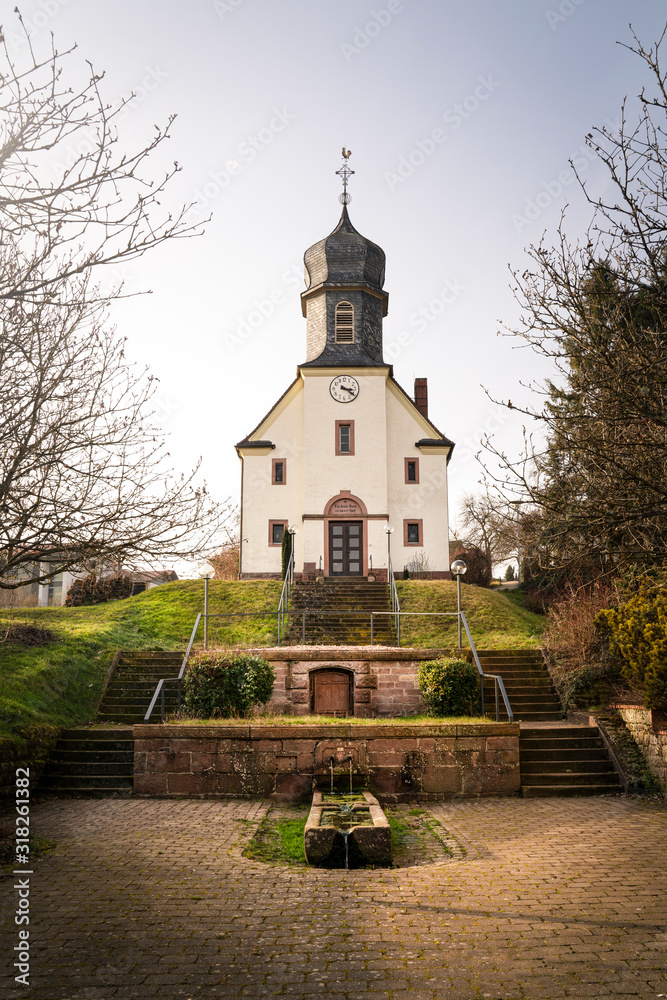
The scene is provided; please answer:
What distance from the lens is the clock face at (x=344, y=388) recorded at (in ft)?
99.8

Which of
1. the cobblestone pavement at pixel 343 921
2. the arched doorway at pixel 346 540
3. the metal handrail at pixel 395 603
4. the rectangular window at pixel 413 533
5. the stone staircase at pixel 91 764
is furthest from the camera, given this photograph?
the rectangular window at pixel 413 533

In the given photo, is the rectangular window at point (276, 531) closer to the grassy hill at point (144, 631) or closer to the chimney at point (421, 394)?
the grassy hill at point (144, 631)

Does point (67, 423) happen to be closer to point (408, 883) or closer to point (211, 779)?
point (408, 883)

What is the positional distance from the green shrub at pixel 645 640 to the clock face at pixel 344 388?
18618mm

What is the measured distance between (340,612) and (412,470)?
12347 millimetres

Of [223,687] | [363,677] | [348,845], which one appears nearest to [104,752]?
[223,687]

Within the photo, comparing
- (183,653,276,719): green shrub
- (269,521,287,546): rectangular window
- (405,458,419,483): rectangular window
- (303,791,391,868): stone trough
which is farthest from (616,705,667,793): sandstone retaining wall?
(269,521,287,546): rectangular window

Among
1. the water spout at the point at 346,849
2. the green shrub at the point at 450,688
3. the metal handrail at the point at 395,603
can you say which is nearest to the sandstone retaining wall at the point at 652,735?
the green shrub at the point at 450,688

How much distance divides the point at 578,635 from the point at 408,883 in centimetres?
1026

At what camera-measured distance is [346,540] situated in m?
29.4

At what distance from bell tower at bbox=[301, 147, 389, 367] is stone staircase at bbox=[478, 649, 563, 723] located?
15940 mm

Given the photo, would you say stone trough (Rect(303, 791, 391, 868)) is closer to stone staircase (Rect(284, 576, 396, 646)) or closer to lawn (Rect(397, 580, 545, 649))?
stone staircase (Rect(284, 576, 396, 646))

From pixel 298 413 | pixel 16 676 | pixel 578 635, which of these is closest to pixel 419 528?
pixel 298 413

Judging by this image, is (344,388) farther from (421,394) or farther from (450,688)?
(450,688)
